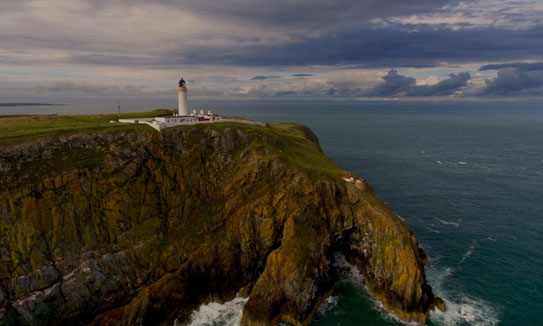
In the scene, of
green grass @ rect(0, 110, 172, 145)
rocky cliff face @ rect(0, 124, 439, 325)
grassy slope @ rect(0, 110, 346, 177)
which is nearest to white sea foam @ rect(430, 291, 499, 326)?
rocky cliff face @ rect(0, 124, 439, 325)

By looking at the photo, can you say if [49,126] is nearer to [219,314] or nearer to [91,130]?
[91,130]

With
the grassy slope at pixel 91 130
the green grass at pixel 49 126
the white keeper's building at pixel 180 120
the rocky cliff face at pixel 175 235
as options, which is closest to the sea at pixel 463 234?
the rocky cliff face at pixel 175 235

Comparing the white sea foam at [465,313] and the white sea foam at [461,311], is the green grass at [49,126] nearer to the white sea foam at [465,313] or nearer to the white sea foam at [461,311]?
the white sea foam at [461,311]

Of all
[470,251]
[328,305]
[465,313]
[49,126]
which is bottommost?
[328,305]

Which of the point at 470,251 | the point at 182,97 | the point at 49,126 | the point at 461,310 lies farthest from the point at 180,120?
Answer: the point at 470,251


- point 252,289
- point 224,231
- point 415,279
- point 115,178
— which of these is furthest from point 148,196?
point 415,279

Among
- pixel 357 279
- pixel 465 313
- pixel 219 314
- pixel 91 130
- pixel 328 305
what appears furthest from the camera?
pixel 91 130

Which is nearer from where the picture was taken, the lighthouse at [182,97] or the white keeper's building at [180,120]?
the white keeper's building at [180,120]
